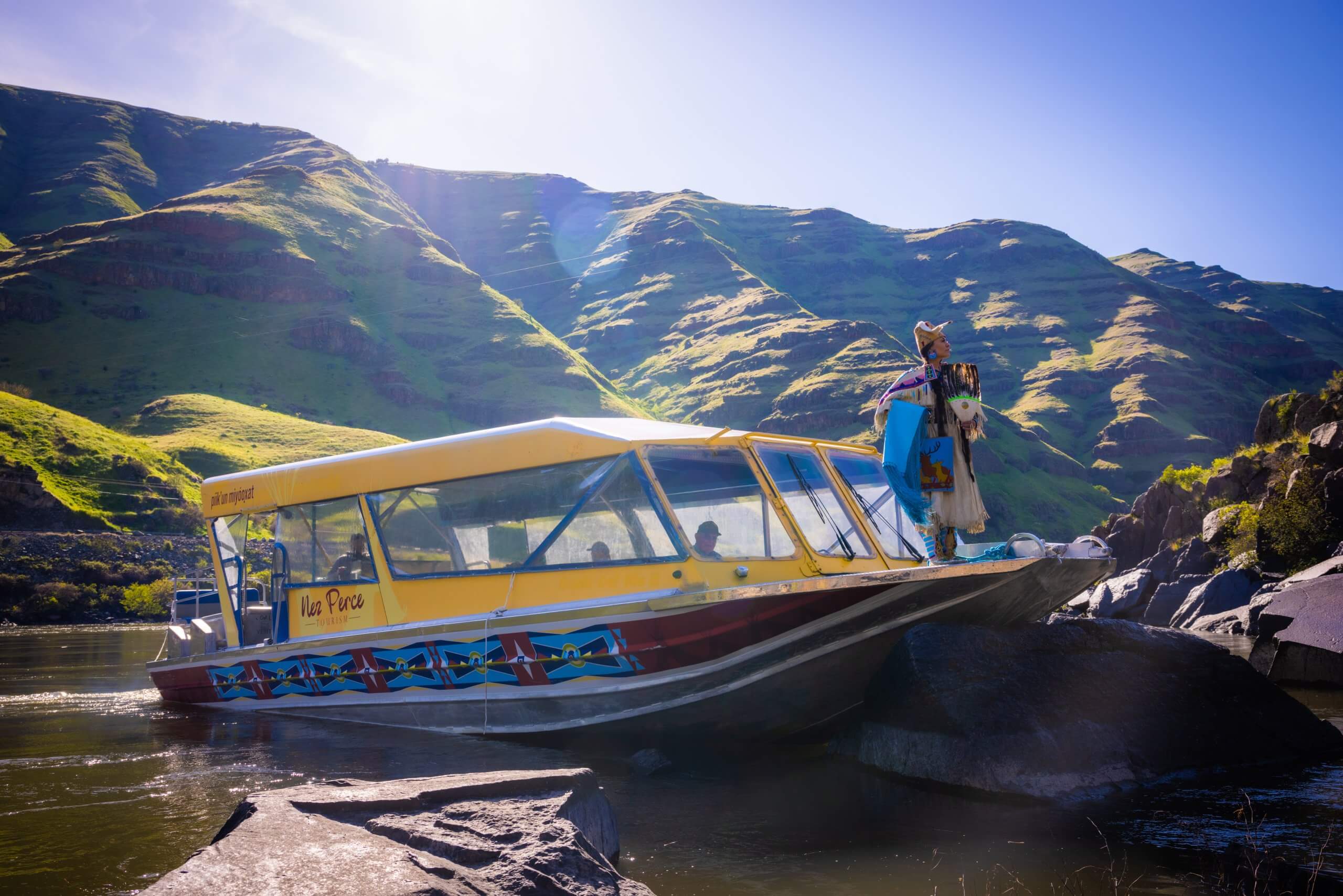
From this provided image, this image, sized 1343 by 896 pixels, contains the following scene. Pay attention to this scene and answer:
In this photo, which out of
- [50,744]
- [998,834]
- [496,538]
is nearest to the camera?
[998,834]

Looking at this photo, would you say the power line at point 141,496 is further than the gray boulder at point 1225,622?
Yes

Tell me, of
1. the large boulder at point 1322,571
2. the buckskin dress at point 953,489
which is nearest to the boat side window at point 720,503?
the buckskin dress at point 953,489

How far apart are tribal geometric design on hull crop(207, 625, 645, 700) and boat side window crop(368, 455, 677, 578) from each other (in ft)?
2.46

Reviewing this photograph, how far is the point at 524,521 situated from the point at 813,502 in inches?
114

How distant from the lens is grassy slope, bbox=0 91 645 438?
10100 cm

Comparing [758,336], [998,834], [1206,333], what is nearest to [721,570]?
[998,834]

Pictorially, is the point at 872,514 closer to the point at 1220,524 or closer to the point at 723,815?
the point at 723,815

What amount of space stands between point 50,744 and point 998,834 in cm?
982

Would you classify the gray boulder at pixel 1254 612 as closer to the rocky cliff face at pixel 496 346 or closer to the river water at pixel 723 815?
the river water at pixel 723 815

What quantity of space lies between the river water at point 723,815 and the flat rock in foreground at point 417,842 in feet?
2.74

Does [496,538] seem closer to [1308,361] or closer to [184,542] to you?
[184,542]

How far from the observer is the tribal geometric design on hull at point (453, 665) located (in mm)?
8000

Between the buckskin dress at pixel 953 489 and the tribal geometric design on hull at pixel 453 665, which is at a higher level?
the buckskin dress at pixel 953 489

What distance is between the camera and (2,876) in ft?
17.2
